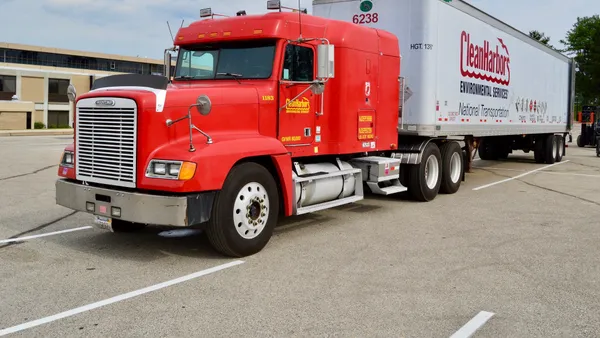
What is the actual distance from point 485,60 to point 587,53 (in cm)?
6970

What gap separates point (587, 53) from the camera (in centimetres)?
7212

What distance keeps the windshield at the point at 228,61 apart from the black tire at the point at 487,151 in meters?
15.1

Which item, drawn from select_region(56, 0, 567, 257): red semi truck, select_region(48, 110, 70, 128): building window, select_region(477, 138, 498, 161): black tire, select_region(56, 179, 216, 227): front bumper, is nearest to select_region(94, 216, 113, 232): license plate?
select_region(56, 0, 567, 257): red semi truck

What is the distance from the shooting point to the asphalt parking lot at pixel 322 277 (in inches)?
171

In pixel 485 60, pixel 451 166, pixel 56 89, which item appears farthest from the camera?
pixel 56 89

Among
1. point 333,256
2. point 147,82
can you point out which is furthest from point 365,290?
point 147,82

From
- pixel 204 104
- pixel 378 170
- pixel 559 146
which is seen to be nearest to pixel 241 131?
pixel 204 104

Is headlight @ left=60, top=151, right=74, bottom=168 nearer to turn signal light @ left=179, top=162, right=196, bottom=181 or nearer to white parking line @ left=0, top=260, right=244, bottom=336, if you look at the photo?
turn signal light @ left=179, top=162, right=196, bottom=181

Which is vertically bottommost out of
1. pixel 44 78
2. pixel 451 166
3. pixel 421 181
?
pixel 421 181

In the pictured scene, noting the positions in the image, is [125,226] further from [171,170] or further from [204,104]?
[204,104]

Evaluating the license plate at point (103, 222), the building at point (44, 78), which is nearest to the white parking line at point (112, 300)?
the license plate at point (103, 222)

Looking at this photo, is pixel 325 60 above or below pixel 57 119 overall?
below

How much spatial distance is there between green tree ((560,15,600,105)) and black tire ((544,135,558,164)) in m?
55.6

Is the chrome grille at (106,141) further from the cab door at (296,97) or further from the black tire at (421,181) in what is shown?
the black tire at (421,181)
